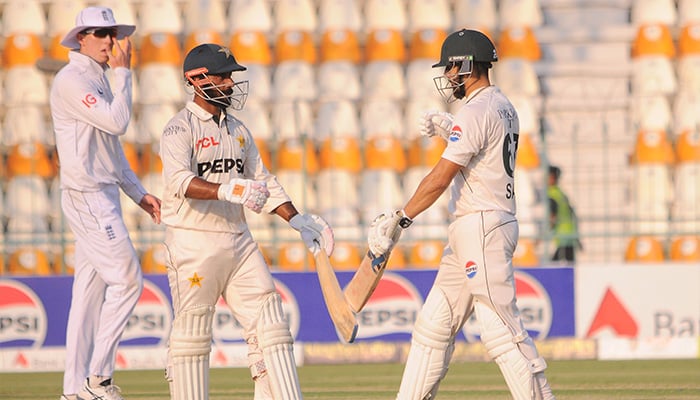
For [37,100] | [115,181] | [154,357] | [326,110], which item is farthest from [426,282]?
[37,100]

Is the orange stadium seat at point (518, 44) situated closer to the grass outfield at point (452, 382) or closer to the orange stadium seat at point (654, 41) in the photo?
the orange stadium seat at point (654, 41)

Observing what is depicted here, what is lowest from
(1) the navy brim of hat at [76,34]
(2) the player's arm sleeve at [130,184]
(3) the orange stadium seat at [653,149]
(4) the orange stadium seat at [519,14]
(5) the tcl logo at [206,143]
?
(5) the tcl logo at [206,143]

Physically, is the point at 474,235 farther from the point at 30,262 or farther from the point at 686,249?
the point at 30,262

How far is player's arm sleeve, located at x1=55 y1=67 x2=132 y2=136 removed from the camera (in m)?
7.12

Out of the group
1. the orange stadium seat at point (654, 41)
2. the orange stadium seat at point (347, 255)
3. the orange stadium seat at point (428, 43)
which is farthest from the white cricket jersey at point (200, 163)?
the orange stadium seat at point (654, 41)

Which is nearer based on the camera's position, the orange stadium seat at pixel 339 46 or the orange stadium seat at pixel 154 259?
the orange stadium seat at pixel 154 259

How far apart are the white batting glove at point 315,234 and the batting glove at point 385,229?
9.5 inches

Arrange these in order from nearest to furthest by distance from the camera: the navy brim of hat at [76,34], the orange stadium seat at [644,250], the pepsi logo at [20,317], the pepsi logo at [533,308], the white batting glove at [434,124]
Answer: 1. the white batting glove at [434,124]
2. the navy brim of hat at [76,34]
3. the pepsi logo at [533,308]
4. the pepsi logo at [20,317]
5. the orange stadium seat at [644,250]

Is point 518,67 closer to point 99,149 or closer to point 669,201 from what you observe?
point 669,201

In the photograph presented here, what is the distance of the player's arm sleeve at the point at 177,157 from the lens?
615 cm

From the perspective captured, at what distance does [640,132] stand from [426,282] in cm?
384

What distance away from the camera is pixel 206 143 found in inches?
248

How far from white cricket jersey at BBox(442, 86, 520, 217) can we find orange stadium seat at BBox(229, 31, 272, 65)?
9272 mm

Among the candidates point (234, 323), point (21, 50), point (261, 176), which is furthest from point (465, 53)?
point (21, 50)
